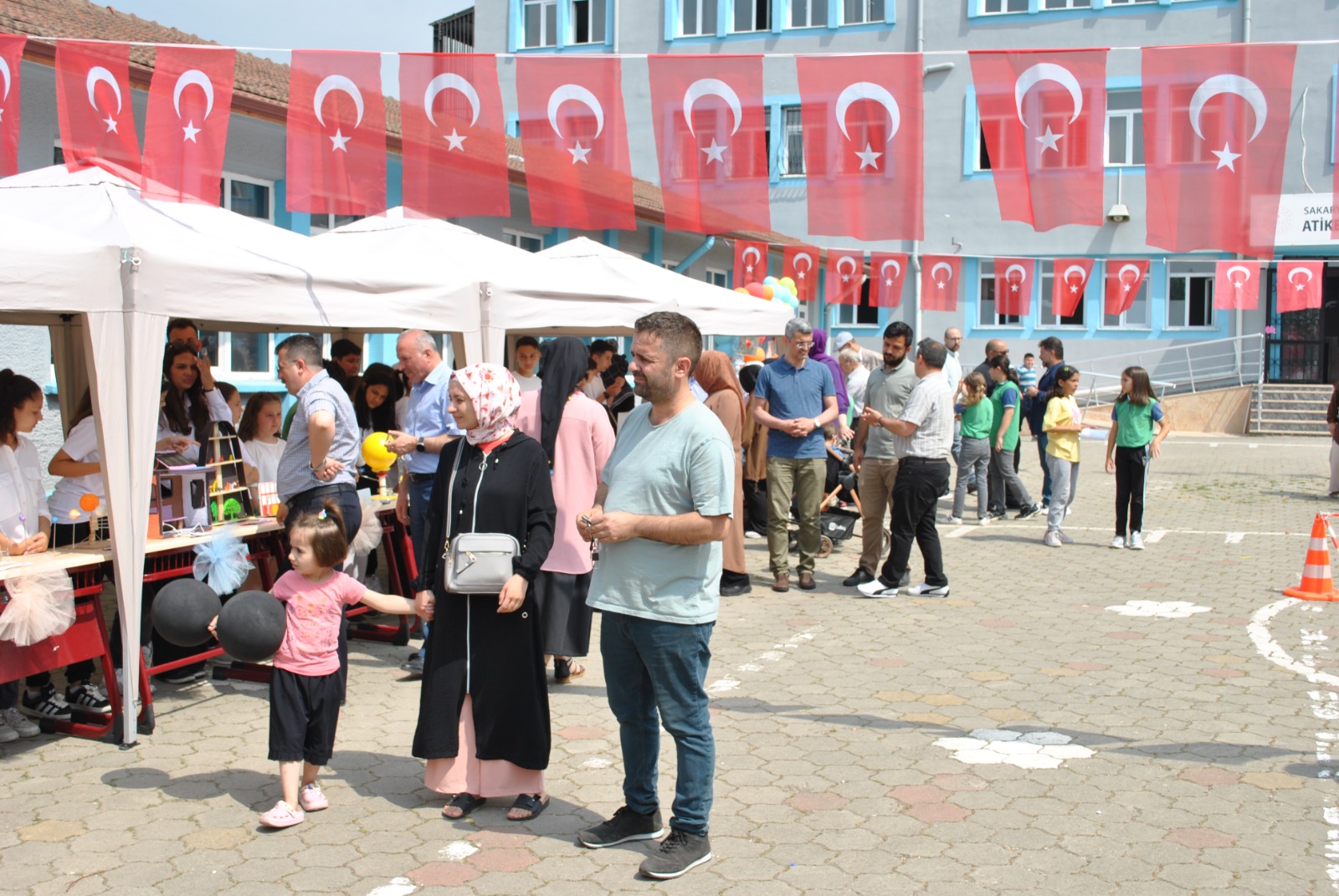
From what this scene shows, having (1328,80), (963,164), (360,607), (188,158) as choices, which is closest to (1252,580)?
(360,607)

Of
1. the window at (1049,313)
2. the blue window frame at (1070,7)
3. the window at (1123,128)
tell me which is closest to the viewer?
the blue window frame at (1070,7)

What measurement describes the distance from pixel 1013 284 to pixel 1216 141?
1390 centimetres

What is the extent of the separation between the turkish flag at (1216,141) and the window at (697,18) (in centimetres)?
2577

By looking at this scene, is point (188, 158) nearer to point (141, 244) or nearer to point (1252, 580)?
point (141, 244)

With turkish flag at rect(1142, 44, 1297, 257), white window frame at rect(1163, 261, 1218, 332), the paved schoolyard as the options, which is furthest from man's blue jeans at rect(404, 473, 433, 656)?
white window frame at rect(1163, 261, 1218, 332)

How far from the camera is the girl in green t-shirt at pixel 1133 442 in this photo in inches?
431

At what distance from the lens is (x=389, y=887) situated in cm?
408

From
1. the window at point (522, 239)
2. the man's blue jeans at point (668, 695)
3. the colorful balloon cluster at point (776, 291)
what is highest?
the window at point (522, 239)

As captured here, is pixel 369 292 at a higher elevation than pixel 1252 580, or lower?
higher

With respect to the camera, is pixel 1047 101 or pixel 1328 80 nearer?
pixel 1047 101

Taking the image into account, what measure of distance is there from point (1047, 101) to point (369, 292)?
457 centimetres

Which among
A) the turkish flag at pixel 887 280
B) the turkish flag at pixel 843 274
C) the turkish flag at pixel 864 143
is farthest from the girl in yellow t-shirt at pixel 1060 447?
the turkish flag at pixel 843 274

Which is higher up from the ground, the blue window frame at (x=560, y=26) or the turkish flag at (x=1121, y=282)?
the blue window frame at (x=560, y=26)

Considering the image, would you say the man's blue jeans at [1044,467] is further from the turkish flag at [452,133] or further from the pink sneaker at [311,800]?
the pink sneaker at [311,800]
